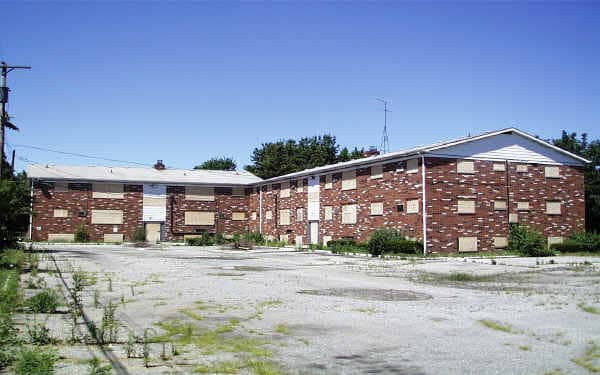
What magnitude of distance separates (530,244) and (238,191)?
33.3m

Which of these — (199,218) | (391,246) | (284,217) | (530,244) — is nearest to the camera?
(530,244)

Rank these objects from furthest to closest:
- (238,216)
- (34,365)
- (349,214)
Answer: (238,216), (349,214), (34,365)

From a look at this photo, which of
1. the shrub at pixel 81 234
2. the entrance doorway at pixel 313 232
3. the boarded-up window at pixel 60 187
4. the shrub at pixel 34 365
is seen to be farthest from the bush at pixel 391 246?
the boarded-up window at pixel 60 187

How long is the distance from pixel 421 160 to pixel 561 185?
10.9 meters

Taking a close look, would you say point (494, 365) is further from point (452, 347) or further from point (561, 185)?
point (561, 185)

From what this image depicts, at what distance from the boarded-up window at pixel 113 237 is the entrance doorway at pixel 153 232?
246cm

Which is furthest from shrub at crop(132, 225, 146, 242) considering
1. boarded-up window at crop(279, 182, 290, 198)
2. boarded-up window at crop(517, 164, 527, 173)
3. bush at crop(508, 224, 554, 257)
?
boarded-up window at crop(517, 164, 527, 173)

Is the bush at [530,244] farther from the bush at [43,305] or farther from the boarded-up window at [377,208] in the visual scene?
the bush at [43,305]

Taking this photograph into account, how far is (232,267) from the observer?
21.7 m

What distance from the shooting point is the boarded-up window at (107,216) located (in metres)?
50.7

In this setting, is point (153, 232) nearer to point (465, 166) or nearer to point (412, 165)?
point (412, 165)

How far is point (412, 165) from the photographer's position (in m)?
32.8

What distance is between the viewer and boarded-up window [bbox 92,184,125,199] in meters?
50.9

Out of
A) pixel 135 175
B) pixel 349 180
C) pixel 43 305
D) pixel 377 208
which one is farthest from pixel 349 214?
pixel 43 305
